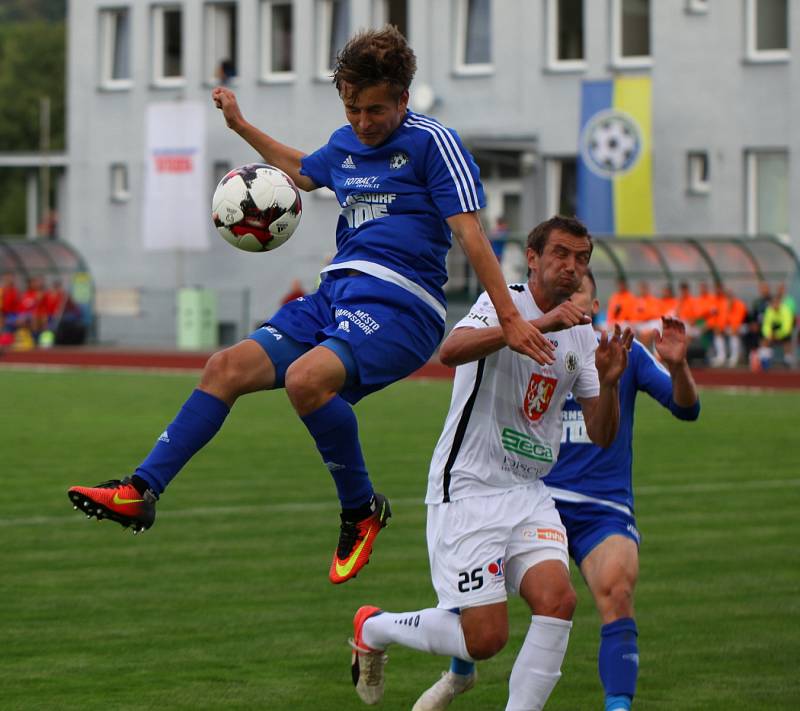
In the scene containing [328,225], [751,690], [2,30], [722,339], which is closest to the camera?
[751,690]

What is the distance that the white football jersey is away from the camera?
7.59m

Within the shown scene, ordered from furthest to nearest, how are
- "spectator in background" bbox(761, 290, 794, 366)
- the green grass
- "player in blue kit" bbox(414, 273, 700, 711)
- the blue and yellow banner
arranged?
1. the blue and yellow banner
2. "spectator in background" bbox(761, 290, 794, 366)
3. the green grass
4. "player in blue kit" bbox(414, 273, 700, 711)

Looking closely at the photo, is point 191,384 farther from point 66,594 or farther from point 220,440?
point 66,594

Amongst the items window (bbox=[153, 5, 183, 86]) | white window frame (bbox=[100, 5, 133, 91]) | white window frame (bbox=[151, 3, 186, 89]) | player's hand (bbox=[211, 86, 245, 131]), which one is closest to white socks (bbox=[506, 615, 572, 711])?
player's hand (bbox=[211, 86, 245, 131])

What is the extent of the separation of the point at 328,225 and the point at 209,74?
582 cm

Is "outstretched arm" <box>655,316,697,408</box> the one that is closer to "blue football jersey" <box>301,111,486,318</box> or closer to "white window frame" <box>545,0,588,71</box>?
"blue football jersey" <box>301,111,486,318</box>

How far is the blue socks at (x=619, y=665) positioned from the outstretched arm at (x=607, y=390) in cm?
78

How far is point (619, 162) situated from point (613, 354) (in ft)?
A: 112

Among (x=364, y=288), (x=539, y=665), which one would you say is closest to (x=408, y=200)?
Answer: (x=364, y=288)

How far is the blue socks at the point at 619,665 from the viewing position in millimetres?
7480

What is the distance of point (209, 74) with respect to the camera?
50156 mm

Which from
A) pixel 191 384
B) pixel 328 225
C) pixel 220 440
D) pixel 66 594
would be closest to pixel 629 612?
pixel 66 594

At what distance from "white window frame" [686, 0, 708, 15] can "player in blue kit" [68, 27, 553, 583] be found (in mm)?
34827

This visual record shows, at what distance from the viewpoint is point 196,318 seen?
45500 mm
